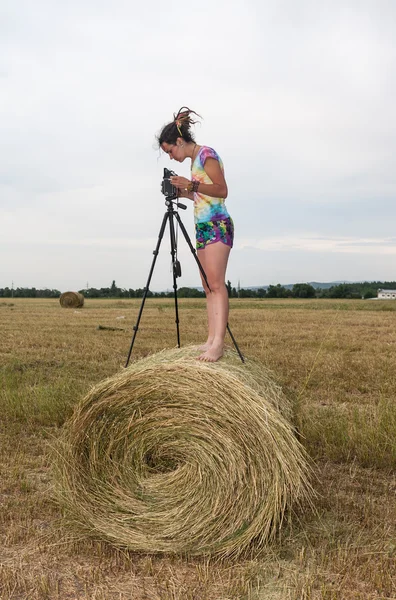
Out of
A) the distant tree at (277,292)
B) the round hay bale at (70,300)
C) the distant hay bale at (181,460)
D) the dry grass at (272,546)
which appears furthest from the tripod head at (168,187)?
the distant tree at (277,292)

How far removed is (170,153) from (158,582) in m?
2.84

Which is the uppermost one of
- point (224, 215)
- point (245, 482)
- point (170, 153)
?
point (170, 153)

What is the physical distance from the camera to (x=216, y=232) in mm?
4316

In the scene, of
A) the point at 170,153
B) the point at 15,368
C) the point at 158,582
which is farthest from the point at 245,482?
the point at 15,368

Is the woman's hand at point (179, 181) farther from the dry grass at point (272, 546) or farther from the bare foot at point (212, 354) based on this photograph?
the dry grass at point (272, 546)

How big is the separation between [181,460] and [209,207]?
1.74 m

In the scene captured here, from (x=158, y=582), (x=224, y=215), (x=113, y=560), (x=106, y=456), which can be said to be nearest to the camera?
(x=158, y=582)

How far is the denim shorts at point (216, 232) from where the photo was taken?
14.2 feet

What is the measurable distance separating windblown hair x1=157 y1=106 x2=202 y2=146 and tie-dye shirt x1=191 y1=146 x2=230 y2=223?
16 centimetres

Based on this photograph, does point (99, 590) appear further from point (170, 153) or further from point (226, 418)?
point (170, 153)

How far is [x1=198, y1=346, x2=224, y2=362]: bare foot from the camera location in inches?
160

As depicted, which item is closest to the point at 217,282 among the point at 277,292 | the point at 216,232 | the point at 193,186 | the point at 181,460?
the point at 216,232

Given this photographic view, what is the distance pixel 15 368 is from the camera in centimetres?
993

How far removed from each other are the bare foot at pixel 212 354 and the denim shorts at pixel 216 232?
2.43 ft
